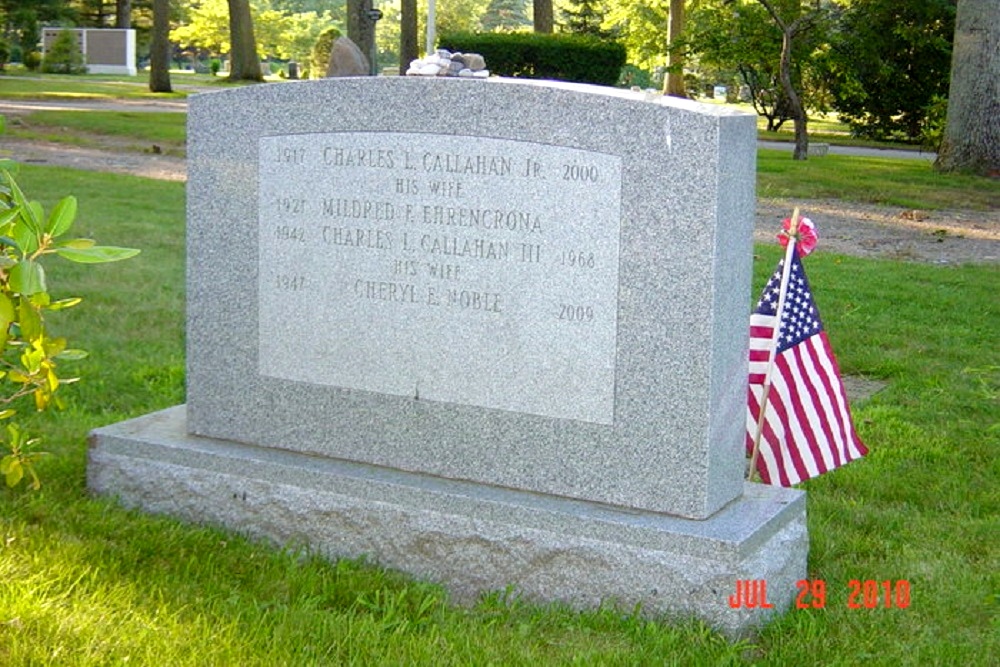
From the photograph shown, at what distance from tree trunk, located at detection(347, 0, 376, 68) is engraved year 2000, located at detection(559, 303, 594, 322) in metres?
23.9

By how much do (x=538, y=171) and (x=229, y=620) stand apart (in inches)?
64.1

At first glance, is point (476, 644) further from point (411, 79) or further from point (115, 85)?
point (115, 85)

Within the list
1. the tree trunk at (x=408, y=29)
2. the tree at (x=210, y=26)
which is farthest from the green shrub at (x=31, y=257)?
the tree at (x=210, y=26)

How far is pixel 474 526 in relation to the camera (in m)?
4.26

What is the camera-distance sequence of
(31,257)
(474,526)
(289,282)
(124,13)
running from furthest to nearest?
1. (124,13)
2. (289,282)
3. (474,526)
4. (31,257)

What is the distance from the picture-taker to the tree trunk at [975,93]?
18656 millimetres

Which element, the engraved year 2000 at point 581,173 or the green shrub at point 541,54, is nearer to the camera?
the engraved year 2000 at point 581,173

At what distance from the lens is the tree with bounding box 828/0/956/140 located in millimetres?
22906

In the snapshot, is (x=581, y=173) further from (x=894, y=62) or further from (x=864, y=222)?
(x=894, y=62)

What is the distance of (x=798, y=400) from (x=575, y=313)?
1130mm

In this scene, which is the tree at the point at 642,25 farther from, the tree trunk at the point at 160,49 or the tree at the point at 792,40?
the tree trunk at the point at 160,49

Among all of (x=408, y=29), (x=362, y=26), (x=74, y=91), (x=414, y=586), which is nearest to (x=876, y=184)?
(x=362, y=26)

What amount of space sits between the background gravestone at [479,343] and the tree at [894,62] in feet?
61.7

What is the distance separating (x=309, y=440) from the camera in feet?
15.5
